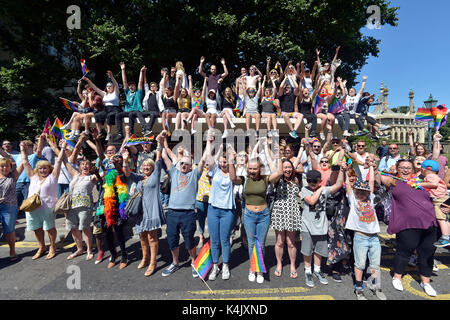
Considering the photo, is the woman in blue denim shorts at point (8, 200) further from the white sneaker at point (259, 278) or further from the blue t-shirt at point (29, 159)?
the white sneaker at point (259, 278)

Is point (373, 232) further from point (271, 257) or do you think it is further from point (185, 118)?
point (185, 118)

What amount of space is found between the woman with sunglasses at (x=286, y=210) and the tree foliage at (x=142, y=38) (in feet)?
28.4

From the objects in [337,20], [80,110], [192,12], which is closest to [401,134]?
[337,20]

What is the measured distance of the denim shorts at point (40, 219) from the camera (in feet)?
14.1

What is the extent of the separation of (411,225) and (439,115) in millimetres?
3372

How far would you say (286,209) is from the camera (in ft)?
11.7

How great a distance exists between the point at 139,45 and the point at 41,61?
201 inches

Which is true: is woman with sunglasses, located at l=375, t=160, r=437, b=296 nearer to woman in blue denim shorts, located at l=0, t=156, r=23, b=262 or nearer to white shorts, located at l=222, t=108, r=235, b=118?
white shorts, located at l=222, t=108, r=235, b=118

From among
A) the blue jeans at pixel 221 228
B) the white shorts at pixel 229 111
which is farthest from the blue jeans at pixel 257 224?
the white shorts at pixel 229 111

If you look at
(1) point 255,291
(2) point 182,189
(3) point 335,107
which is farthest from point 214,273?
(3) point 335,107

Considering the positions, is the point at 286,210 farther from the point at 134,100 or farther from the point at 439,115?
the point at 134,100

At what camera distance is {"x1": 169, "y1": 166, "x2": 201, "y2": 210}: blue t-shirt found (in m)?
3.66

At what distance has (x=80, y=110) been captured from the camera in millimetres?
7680

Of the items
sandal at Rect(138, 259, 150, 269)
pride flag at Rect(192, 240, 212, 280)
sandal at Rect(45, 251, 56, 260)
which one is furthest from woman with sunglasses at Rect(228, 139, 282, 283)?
sandal at Rect(45, 251, 56, 260)
